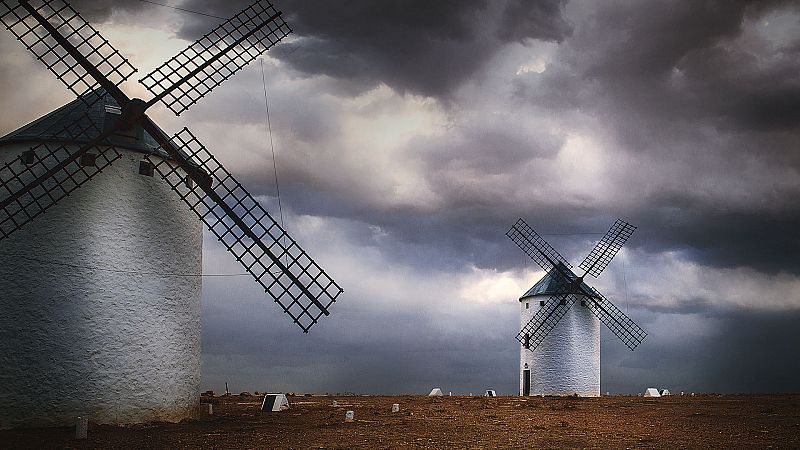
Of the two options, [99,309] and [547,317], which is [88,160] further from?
[547,317]

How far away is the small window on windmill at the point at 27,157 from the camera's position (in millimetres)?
16109

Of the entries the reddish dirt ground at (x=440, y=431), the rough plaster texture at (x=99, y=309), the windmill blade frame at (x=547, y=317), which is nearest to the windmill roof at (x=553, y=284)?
the windmill blade frame at (x=547, y=317)

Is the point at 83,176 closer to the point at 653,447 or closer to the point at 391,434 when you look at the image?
the point at 391,434

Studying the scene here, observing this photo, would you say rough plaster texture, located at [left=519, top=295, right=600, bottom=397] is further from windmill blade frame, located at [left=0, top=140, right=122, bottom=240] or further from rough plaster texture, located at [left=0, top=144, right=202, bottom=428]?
windmill blade frame, located at [left=0, top=140, right=122, bottom=240]

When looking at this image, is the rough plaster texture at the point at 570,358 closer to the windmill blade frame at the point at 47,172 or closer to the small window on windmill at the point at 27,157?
the windmill blade frame at the point at 47,172

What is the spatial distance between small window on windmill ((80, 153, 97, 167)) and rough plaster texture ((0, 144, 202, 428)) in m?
0.39

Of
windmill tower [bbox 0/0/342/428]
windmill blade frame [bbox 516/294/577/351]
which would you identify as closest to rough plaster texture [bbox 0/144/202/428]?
windmill tower [bbox 0/0/342/428]

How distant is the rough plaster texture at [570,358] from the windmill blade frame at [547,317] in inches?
8.2

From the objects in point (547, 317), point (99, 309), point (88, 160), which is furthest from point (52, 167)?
point (547, 317)

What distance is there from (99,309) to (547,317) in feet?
78.6

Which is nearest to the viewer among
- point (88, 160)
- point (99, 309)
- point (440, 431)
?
point (440, 431)

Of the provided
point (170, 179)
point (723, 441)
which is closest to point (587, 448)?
point (723, 441)

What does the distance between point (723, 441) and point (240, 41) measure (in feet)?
48.9

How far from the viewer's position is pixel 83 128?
16.7 m
